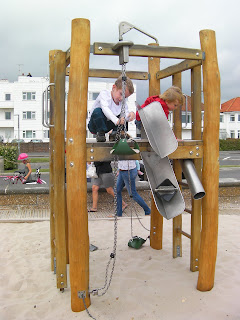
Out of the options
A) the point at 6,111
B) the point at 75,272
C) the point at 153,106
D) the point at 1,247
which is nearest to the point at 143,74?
the point at 153,106

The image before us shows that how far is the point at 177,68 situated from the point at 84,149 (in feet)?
5.04

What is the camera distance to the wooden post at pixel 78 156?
271cm

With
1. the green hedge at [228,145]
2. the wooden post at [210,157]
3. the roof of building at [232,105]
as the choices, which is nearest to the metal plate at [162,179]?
the wooden post at [210,157]

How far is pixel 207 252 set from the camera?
10.4ft

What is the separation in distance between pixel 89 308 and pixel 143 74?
263 cm

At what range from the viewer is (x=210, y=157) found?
123 inches

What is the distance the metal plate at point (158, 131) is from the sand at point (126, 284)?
1285 millimetres

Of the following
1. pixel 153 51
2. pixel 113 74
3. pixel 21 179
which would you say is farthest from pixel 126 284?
pixel 21 179

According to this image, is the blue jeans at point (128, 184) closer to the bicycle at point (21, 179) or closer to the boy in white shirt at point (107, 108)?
the boy in white shirt at point (107, 108)

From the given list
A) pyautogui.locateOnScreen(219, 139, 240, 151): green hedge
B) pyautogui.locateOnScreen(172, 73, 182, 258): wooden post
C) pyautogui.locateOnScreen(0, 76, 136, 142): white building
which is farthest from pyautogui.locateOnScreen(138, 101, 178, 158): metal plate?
pyautogui.locateOnScreen(219, 139, 240, 151): green hedge

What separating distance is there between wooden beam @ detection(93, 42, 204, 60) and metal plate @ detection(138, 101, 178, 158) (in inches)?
16.3

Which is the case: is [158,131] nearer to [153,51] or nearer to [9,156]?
[153,51]

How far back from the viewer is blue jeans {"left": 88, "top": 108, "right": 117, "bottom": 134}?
11.6ft

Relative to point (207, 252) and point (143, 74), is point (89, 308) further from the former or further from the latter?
point (143, 74)
